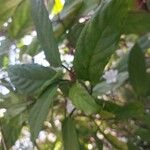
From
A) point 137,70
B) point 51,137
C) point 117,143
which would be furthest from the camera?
point 51,137

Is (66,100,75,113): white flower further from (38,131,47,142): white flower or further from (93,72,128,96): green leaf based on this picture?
(38,131,47,142): white flower

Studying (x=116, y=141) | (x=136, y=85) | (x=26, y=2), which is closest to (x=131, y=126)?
(x=116, y=141)

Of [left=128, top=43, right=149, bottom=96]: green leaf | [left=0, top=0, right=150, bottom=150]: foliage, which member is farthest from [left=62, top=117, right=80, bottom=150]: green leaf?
[left=128, top=43, right=149, bottom=96]: green leaf

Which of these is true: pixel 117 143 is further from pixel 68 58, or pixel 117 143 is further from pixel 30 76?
pixel 30 76

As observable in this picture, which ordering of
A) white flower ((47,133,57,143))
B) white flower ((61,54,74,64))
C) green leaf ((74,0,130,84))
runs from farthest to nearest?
white flower ((47,133,57,143)) < white flower ((61,54,74,64)) < green leaf ((74,0,130,84))

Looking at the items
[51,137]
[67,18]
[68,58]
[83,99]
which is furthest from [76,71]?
[51,137]

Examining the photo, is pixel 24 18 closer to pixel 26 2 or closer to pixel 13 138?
pixel 26 2
